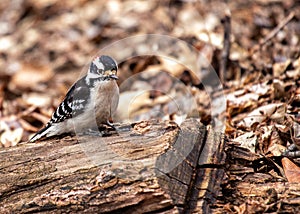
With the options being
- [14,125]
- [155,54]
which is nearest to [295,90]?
[155,54]

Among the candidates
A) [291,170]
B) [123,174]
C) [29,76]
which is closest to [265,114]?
[291,170]

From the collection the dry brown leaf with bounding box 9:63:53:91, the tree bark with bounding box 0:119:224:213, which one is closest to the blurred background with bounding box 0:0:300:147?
the dry brown leaf with bounding box 9:63:53:91

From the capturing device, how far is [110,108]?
5.05 meters

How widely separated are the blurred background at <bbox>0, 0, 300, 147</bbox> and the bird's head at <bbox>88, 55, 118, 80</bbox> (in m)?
1.66

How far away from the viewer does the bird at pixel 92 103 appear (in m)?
4.92

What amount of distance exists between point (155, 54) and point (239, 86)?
2215mm

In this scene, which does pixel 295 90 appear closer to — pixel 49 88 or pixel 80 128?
pixel 80 128

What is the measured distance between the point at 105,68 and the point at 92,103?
0.36 meters

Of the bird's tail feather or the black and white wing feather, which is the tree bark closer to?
the bird's tail feather

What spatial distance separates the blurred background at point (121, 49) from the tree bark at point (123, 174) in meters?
2.26

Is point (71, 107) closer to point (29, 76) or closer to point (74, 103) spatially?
point (74, 103)

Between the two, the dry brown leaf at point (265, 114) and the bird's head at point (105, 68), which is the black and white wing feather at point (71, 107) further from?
the dry brown leaf at point (265, 114)

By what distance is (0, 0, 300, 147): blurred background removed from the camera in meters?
7.41

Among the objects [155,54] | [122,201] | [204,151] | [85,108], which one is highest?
[155,54]
